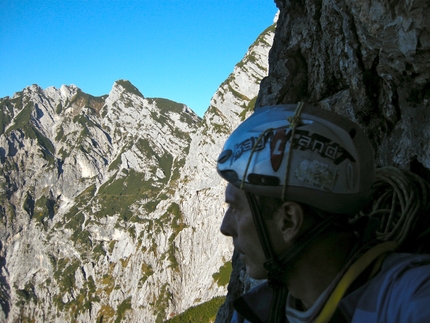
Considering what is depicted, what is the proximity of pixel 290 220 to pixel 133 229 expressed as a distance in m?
126

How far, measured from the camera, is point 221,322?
8.84 m

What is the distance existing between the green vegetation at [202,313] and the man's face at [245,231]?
72.3 metres

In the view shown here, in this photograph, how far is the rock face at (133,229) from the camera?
98.1 m

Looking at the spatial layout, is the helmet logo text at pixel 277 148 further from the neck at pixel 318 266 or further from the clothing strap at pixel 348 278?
the clothing strap at pixel 348 278

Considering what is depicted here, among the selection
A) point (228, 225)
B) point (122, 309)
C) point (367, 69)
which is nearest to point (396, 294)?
point (228, 225)

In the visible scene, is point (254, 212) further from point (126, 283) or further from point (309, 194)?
point (126, 283)

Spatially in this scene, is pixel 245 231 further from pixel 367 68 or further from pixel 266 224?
pixel 367 68

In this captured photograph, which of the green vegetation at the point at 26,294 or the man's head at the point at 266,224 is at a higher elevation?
the man's head at the point at 266,224

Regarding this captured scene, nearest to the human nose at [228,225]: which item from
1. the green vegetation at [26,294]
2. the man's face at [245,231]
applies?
the man's face at [245,231]

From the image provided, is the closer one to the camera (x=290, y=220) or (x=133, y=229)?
(x=290, y=220)

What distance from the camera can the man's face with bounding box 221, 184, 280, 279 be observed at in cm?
291

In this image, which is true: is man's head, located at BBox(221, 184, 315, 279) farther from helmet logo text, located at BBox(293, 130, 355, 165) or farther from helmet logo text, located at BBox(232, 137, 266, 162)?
helmet logo text, located at BBox(293, 130, 355, 165)

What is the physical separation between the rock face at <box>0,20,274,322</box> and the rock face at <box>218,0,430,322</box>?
80582mm

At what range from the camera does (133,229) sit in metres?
123
